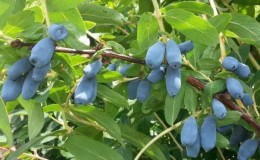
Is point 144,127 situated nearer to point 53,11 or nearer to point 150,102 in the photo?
point 150,102

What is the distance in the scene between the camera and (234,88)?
4.61ft

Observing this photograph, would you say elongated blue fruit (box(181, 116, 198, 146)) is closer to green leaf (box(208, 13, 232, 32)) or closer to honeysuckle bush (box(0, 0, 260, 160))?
honeysuckle bush (box(0, 0, 260, 160))

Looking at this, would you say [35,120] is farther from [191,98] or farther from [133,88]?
[191,98]

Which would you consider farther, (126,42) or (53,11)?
(126,42)

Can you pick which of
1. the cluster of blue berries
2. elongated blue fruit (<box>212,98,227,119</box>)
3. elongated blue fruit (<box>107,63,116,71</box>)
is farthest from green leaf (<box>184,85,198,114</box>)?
the cluster of blue berries

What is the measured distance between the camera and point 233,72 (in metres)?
1.49

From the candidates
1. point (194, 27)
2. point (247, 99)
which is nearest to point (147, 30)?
point (194, 27)

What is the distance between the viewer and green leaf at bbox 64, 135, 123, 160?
157cm

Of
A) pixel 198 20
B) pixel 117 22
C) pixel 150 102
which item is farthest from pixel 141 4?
pixel 198 20

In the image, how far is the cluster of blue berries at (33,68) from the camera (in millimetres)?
1175

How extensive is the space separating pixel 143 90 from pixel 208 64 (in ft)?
0.67

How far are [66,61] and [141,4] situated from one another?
0.91 meters

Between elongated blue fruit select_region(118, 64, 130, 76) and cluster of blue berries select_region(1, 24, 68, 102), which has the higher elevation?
cluster of blue berries select_region(1, 24, 68, 102)

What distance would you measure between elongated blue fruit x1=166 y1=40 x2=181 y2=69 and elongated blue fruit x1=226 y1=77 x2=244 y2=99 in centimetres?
20
